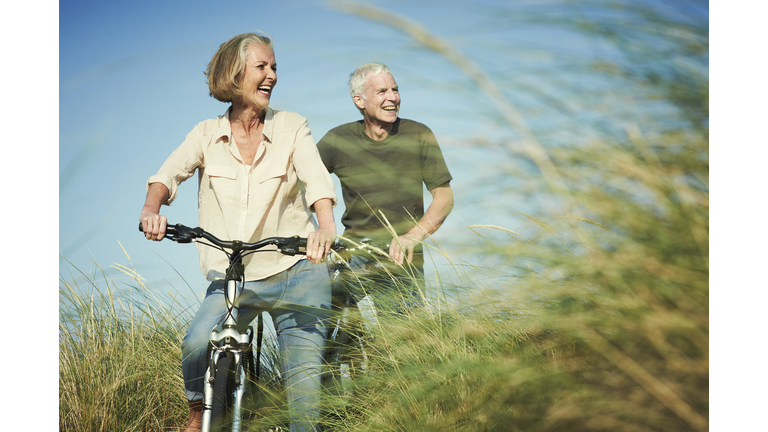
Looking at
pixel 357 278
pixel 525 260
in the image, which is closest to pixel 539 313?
pixel 525 260

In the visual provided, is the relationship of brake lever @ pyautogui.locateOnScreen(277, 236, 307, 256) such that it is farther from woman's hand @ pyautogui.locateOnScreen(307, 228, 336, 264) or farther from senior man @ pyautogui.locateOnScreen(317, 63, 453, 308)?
senior man @ pyautogui.locateOnScreen(317, 63, 453, 308)

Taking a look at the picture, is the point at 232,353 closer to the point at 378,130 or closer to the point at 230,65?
the point at 230,65

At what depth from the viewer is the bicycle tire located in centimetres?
138

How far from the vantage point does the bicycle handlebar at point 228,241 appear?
1.43m

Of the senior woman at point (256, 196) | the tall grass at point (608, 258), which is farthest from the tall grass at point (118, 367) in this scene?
the tall grass at point (608, 258)

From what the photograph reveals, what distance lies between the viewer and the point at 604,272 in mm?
686

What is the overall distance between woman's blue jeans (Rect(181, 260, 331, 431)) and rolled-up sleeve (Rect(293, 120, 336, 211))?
0.25 meters

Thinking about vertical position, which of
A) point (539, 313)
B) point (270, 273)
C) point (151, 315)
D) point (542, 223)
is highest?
point (542, 223)

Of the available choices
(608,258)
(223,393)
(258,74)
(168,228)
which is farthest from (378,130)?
(608,258)

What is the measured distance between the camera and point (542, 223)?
798 mm

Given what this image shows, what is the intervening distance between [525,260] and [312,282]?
1005 mm

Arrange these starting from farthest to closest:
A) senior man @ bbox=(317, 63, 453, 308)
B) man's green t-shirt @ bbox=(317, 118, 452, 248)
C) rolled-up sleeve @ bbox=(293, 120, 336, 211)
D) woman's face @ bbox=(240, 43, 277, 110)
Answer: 1. woman's face @ bbox=(240, 43, 277, 110)
2. rolled-up sleeve @ bbox=(293, 120, 336, 211)
3. senior man @ bbox=(317, 63, 453, 308)
4. man's green t-shirt @ bbox=(317, 118, 452, 248)

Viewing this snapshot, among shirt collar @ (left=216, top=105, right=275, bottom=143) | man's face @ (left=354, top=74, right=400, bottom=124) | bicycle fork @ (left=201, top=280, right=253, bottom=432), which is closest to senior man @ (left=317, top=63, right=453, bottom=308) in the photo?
man's face @ (left=354, top=74, right=400, bottom=124)
